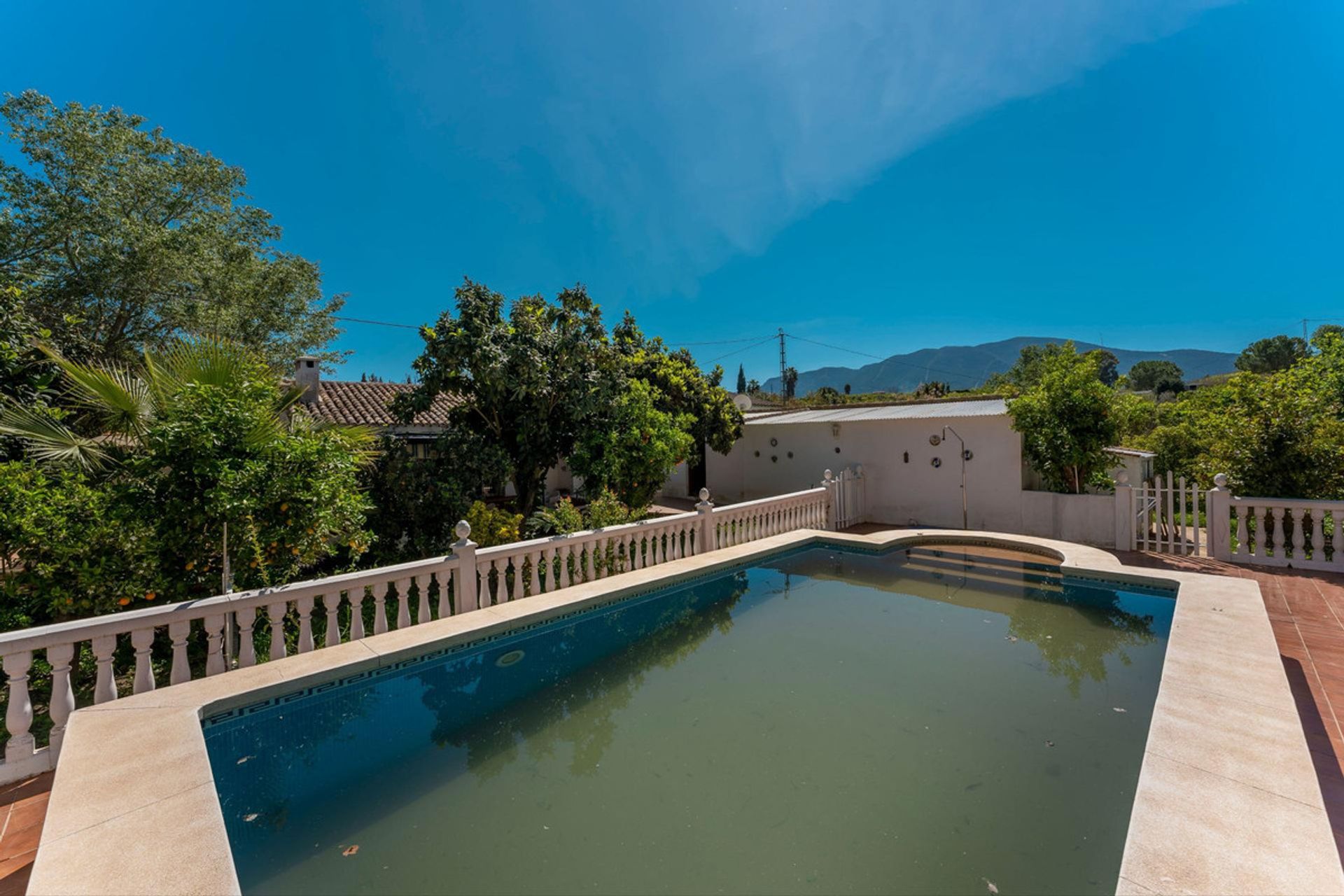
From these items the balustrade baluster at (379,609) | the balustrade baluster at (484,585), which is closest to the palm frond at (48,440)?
the balustrade baluster at (379,609)

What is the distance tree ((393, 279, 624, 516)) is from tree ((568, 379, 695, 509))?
31 centimetres

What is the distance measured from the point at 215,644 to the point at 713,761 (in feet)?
13.8

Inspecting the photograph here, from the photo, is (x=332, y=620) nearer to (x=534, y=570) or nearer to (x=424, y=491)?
(x=534, y=570)

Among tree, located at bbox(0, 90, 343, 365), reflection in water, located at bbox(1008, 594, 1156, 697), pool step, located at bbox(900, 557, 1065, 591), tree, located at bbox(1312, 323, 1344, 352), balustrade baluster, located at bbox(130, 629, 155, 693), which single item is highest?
tree, located at bbox(0, 90, 343, 365)

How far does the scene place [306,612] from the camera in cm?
497

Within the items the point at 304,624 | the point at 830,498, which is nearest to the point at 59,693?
the point at 304,624

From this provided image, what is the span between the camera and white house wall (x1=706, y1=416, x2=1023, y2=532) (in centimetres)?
1199

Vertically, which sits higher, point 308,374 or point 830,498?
point 308,374

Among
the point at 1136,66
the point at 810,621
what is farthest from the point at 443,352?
the point at 1136,66

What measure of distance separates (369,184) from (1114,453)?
21956 millimetres

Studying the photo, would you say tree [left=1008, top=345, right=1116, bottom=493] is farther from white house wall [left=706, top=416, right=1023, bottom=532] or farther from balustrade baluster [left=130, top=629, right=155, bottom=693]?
balustrade baluster [left=130, top=629, right=155, bottom=693]

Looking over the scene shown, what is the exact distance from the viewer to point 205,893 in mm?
2082

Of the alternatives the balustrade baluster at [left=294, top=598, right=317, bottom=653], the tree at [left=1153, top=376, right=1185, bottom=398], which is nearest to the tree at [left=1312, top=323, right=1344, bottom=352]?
the balustrade baluster at [left=294, top=598, right=317, bottom=653]

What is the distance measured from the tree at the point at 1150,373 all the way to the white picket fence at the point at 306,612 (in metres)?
79.4
